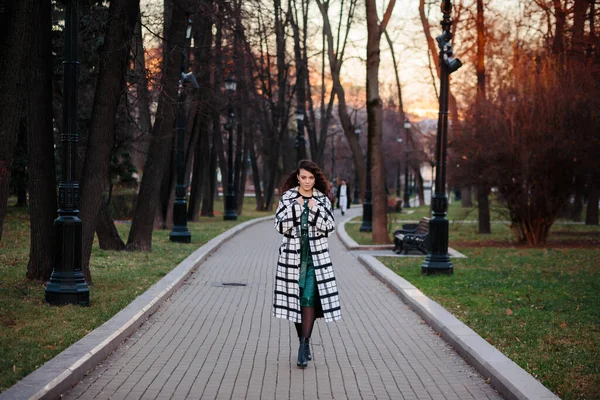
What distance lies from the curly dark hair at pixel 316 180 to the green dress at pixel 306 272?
19cm

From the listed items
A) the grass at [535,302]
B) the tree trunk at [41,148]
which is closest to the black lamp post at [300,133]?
the grass at [535,302]

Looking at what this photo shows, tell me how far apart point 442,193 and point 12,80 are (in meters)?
8.08

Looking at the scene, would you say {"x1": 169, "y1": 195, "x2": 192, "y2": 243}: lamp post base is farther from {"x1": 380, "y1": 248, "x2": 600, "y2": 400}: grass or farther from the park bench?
{"x1": 380, "y1": 248, "x2": 600, "y2": 400}: grass

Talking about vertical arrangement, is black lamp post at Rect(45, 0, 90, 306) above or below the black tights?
above

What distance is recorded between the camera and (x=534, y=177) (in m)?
24.8

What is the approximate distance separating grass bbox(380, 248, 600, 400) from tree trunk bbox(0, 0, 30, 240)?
19.5 ft

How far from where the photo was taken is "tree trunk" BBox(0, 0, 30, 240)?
1203cm

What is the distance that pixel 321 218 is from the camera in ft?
26.9

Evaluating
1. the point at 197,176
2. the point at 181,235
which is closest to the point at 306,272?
the point at 181,235

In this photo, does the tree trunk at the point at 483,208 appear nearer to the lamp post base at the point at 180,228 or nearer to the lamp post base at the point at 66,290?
the lamp post base at the point at 180,228

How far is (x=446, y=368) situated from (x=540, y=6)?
22382 millimetres

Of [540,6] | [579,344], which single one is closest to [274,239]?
[540,6]

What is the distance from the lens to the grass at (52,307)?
323 inches

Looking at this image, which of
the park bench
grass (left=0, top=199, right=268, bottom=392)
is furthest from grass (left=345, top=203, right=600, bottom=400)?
Result: grass (left=0, top=199, right=268, bottom=392)
